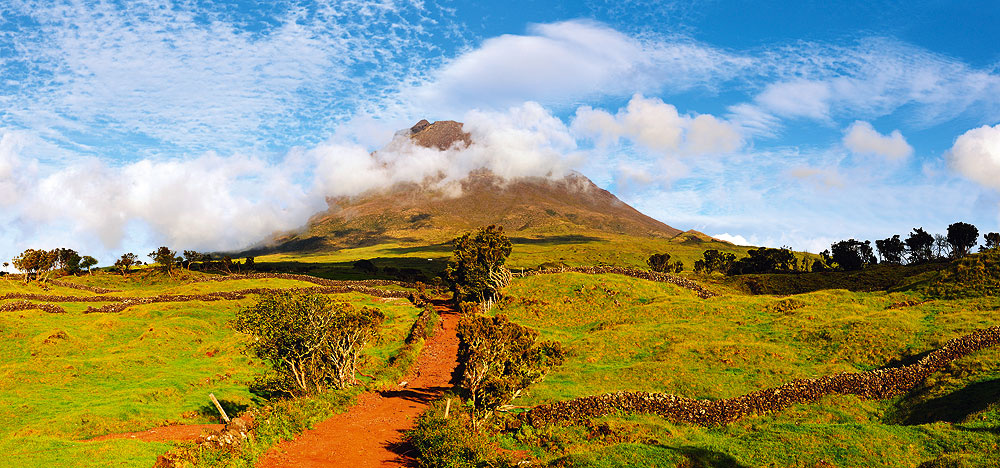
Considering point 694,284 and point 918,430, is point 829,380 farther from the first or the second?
point 694,284

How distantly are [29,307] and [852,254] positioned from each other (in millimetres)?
184947

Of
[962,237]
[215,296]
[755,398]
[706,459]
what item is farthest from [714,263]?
[706,459]

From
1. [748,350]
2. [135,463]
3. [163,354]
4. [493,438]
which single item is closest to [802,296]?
[748,350]

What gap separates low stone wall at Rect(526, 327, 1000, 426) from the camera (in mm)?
30703

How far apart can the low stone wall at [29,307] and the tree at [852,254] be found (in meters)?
175

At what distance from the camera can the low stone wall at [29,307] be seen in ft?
235

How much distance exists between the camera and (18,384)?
4031 cm

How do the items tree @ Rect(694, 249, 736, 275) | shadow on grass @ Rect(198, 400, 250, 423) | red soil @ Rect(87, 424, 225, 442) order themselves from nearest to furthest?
red soil @ Rect(87, 424, 225, 442) < shadow on grass @ Rect(198, 400, 250, 423) < tree @ Rect(694, 249, 736, 275)

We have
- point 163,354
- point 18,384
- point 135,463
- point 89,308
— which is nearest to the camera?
point 135,463

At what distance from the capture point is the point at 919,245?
15800 cm

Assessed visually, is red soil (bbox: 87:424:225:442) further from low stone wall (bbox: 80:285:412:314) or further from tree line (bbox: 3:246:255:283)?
tree line (bbox: 3:246:255:283)

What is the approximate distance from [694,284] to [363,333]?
195 ft

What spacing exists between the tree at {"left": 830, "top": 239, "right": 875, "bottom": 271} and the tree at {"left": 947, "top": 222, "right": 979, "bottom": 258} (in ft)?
69.1

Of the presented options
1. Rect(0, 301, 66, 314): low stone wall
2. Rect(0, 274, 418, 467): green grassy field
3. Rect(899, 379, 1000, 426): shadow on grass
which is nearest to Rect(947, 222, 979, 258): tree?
Rect(899, 379, 1000, 426): shadow on grass
